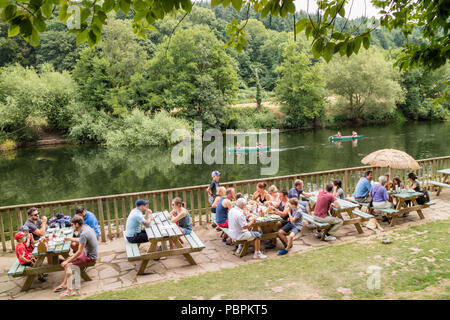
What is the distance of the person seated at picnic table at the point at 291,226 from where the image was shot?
744 cm

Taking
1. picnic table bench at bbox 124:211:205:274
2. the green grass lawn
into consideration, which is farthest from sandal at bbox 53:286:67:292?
picnic table bench at bbox 124:211:205:274

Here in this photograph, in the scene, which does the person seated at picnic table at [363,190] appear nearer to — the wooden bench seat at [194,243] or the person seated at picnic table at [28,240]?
the wooden bench seat at [194,243]

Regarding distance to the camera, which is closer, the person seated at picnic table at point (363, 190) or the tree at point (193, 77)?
the person seated at picnic table at point (363, 190)

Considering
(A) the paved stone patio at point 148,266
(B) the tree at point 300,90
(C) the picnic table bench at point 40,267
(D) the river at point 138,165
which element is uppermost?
(B) the tree at point 300,90

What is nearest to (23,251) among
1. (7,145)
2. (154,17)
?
(154,17)

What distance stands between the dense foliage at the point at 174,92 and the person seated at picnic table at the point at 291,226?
105 ft

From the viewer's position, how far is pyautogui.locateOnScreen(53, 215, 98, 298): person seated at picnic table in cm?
601

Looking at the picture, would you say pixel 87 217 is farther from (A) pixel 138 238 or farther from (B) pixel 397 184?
(B) pixel 397 184

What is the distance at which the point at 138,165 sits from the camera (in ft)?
96.6

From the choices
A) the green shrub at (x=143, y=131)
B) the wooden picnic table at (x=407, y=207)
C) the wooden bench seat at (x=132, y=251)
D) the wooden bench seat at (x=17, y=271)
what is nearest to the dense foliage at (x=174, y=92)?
the green shrub at (x=143, y=131)

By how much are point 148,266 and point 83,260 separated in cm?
126

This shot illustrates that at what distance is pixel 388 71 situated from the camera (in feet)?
170
